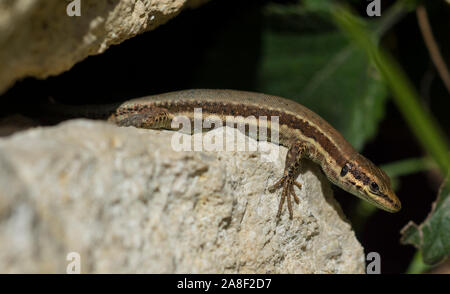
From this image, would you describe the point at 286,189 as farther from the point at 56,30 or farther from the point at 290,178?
the point at 56,30

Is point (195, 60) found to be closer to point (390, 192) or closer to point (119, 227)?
point (390, 192)

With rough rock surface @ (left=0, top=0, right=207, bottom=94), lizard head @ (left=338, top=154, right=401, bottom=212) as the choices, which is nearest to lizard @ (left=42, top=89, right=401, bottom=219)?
lizard head @ (left=338, top=154, right=401, bottom=212)

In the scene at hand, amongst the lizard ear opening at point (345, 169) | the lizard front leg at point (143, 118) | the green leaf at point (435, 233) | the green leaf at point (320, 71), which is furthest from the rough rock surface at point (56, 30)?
the green leaf at point (435, 233)

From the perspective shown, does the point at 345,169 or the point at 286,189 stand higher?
the point at 345,169

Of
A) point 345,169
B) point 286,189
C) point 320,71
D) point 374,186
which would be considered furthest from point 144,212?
point 320,71

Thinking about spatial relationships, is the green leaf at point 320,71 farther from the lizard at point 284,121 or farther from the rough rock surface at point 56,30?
the rough rock surface at point 56,30
